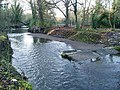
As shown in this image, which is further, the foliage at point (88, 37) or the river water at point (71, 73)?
the foliage at point (88, 37)

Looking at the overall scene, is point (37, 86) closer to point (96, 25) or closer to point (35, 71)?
point (35, 71)

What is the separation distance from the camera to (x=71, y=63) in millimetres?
15297

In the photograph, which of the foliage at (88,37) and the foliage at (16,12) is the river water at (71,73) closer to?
the foliage at (88,37)

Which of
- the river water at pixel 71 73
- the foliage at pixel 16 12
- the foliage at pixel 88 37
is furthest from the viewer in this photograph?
the foliage at pixel 16 12

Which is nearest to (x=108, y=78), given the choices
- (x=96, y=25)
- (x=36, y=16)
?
(x=96, y=25)

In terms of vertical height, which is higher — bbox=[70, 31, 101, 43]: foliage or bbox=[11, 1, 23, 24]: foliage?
bbox=[11, 1, 23, 24]: foliage

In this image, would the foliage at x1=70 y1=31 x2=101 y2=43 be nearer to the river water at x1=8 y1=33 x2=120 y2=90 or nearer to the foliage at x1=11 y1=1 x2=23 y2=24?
the river water at x1=8 y1=33 x2=120 y2=90

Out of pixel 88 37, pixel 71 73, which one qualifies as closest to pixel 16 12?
pixel 88 37

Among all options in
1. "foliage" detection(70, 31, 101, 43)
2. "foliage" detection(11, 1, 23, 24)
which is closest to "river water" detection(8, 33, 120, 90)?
"foliage" detection(70, 31, 101, 43)

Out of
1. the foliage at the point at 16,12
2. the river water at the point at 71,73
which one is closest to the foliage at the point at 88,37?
the river water at the point at 71,73

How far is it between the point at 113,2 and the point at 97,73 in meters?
23.2

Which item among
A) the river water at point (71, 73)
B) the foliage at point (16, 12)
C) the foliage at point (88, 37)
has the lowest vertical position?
the river water at point (71, 73)

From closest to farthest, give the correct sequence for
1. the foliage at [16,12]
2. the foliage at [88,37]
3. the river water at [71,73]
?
the river water at [71,73]
the foliage at [88,37]
the foliage at [16,12]

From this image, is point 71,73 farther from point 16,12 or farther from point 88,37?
point 16,12
